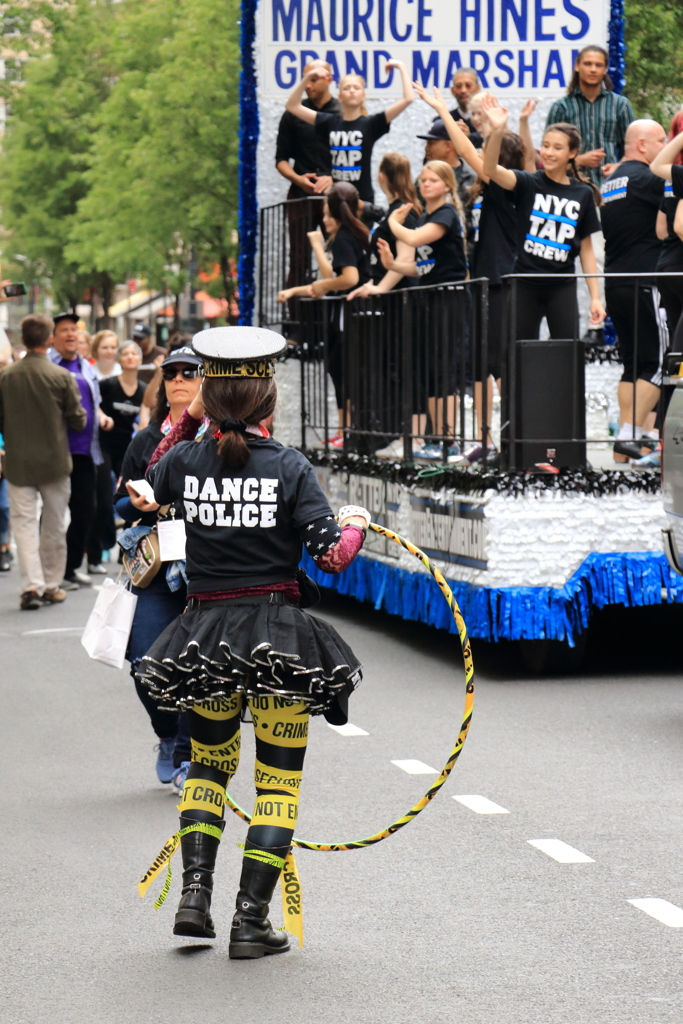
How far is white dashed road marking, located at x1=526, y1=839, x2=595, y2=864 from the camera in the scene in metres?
5.43

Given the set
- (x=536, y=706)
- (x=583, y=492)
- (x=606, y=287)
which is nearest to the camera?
(x=536, y=706)

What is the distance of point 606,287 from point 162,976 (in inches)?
251

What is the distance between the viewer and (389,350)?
10453mm

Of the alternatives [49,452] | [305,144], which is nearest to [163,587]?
[49,452]

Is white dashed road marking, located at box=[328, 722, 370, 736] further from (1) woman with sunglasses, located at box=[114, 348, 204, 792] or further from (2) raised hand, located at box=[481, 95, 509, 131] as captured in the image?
(2) raised hand, located at box=[481, 95, 509, 131]

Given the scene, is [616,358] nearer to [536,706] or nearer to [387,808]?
[536,706]

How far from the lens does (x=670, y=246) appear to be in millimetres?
9469

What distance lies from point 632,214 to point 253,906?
695 cm

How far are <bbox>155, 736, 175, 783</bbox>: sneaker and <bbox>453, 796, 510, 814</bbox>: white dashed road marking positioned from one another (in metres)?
1.14

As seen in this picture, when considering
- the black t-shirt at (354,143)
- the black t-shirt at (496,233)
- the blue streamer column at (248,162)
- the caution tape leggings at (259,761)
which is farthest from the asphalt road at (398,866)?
the blue streamer column at (248,162)

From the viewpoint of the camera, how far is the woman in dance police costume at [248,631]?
4473 millimetres

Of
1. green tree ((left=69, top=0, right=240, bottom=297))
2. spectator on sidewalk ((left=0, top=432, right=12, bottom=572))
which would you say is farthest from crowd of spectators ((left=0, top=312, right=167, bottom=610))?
green tree ((left=69, top=0, right=240, bottom=297))

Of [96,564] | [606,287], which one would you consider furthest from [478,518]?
[96,564]

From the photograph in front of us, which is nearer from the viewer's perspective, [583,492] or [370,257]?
[583,492]
